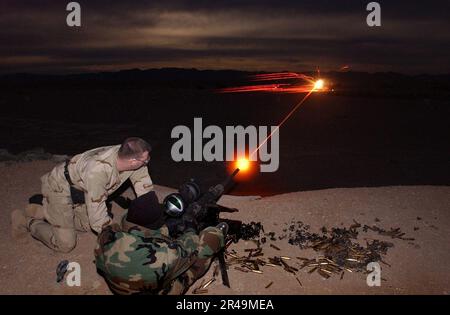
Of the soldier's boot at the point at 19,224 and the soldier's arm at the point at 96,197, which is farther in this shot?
the soldier's boot at the point at 19,224

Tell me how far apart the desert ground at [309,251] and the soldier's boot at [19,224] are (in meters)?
0.11

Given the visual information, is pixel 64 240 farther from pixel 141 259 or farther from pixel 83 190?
pixel 141 259

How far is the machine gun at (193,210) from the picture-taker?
187 inches

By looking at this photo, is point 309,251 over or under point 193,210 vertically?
under

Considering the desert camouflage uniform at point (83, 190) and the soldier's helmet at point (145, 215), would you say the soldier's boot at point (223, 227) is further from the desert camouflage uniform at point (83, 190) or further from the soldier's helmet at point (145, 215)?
the desert camouflage uniform at point (83, 190)

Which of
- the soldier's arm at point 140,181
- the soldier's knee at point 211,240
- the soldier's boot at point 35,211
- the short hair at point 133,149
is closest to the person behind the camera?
the soldier's knee at point 211,240

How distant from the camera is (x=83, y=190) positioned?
6250 mm

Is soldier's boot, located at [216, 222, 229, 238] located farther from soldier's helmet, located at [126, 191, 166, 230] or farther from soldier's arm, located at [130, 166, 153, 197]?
soldier's arm, located at [130, 166, 153, 197]

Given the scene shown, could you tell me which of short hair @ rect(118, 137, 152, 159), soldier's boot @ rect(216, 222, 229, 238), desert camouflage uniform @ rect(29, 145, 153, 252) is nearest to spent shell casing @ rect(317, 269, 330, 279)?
soldier's boot @ rect(216, 222, 229, 238)

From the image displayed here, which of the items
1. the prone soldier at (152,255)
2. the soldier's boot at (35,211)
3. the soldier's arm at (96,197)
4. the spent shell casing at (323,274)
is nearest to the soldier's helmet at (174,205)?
the prone soldier at (152,255)

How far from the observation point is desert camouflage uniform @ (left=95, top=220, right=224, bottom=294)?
168 inches

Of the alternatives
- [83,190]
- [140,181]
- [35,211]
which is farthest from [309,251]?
[35,211]

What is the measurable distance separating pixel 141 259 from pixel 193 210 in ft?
3.20

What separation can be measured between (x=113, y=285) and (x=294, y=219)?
12.4 ft
